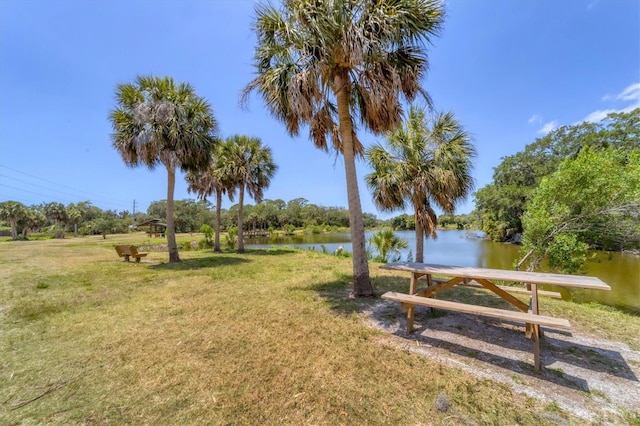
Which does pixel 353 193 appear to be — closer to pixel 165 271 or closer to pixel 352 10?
pixel 352 10

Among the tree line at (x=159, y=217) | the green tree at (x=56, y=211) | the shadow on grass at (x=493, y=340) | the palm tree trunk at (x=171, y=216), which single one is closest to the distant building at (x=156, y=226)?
the tree line at (x=159, y=217)

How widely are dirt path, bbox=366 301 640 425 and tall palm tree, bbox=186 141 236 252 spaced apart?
38.2 ft

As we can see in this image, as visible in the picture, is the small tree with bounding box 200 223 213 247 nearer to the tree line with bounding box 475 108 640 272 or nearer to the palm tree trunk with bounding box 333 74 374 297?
the palm tree trunk with bounding box 333 74 374 297

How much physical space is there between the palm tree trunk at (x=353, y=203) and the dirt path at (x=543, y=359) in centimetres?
107

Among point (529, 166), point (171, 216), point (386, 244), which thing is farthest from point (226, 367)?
point (529, 166)

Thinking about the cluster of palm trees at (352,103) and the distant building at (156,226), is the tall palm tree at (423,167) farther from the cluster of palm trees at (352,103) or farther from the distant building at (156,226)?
the distant building at (156,226)

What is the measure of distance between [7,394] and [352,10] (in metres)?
6.65

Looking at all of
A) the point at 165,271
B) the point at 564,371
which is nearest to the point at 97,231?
the point at 165,271

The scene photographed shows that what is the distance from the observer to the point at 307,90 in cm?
484

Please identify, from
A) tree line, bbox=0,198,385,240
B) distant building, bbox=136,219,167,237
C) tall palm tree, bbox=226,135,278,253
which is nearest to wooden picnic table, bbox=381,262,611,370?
tall palm tree, bbox=226,135,278,253

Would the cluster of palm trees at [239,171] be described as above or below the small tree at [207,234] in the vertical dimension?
above

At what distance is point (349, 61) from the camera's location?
4875mm

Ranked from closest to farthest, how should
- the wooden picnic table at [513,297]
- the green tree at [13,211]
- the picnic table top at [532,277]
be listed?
1. the wooden picnic table at [513,297]
2. the picnic table top at [532,277]
3. the green tree at [13,211]

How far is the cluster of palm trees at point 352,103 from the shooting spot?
4.55m
